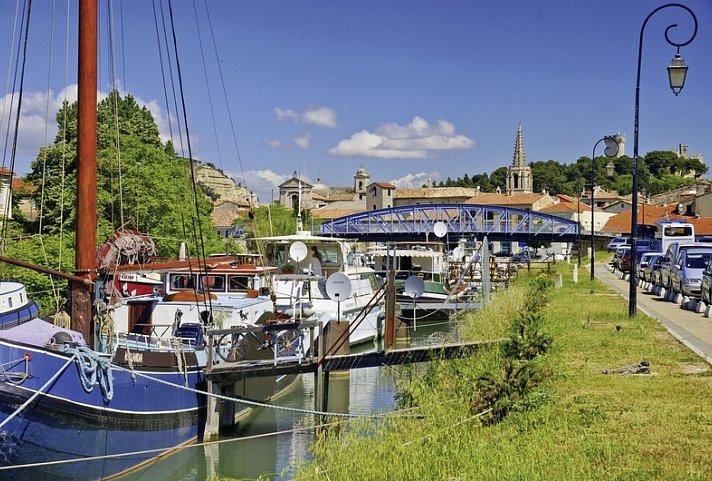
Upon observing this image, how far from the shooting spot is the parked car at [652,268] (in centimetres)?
3700

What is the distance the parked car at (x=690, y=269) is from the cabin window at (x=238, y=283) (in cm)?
1480

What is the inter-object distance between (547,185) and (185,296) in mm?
173365

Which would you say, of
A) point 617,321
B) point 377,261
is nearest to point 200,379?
point 617,321

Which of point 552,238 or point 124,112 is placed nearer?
point 124,112

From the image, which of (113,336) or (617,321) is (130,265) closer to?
(113,336)

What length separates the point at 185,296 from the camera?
20.5 metres

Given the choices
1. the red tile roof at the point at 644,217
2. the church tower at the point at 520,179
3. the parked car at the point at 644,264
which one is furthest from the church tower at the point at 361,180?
the parked car at the point at 644,264

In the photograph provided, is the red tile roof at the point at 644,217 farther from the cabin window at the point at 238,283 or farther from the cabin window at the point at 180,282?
the cabin window at the point at 180,282

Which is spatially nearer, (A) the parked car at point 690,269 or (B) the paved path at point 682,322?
(B) the paved path at point 682,322

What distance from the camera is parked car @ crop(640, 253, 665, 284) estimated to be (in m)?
37.0

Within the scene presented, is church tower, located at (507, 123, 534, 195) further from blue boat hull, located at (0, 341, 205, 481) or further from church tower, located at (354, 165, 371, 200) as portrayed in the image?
blue boat hull, located at (0, 341, 205, 481)

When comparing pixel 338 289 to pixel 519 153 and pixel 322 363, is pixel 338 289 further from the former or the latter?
pixel 519 153

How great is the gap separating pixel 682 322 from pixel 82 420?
1450 cm

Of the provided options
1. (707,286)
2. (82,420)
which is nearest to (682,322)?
(707,286)
